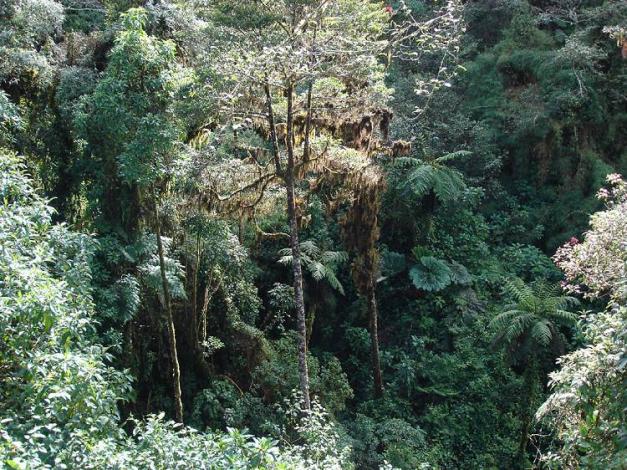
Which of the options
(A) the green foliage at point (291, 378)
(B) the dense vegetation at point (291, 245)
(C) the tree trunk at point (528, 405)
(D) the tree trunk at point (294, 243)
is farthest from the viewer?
(C) the tree trunk at point (528, 405)

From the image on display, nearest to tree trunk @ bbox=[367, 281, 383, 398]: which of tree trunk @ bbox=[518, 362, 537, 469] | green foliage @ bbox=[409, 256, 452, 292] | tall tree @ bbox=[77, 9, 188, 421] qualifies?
green foliage @ bbox=[409, 256, 452, 292]

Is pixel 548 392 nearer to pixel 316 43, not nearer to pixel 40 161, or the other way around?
pixel 316 43

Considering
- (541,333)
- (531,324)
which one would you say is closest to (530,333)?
(531,324)

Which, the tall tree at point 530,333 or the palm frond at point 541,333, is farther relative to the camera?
the tall tree at point 530,333

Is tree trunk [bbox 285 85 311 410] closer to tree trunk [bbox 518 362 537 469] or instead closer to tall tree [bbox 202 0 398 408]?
tall tree [bbox 202 0 398 408]

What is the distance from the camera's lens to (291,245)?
786 cm

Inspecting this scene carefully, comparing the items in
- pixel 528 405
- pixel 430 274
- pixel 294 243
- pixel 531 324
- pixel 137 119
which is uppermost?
pixel 137 119

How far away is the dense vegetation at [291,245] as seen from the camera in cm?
464

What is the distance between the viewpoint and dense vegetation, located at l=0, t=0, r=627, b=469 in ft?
15.2

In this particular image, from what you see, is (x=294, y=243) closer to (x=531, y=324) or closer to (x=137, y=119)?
(x=137, y=119)

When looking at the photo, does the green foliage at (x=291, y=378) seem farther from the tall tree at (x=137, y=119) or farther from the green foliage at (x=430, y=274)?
the green foliage at (x=430, y=274)

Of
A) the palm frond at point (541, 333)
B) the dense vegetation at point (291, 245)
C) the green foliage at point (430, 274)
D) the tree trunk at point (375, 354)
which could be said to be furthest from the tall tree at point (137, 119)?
the green foliage at point (430, 274)

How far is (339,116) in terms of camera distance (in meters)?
8.05

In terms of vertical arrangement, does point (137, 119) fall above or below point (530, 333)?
above
